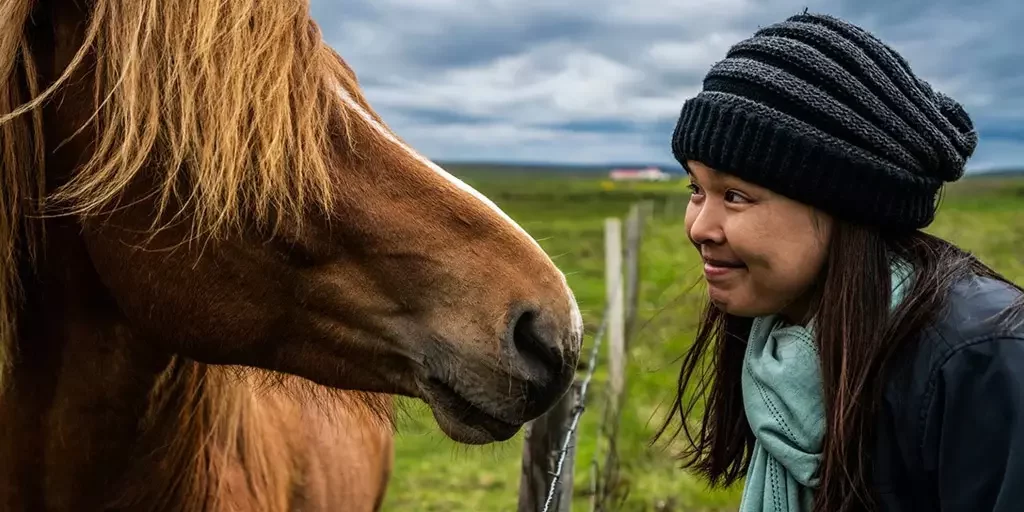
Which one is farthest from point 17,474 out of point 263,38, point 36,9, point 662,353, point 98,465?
point 662,353

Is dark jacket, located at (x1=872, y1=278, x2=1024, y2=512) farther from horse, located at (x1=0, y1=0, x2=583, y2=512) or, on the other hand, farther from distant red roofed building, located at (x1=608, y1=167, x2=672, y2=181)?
distant red roofed building, located at (x1=608, y1=167, x2=672, y2=181)

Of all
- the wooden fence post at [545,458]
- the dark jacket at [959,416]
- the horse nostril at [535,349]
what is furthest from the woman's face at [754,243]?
the wooden fence post at [545,458]

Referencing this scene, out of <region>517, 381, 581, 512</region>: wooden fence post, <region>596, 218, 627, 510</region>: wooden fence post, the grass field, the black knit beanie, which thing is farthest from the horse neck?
<region>596, 218, 627, 510</region>: wooden fence post

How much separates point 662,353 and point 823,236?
21.1 feet

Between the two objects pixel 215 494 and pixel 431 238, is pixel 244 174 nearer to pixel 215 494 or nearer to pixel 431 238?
pixel 431 238

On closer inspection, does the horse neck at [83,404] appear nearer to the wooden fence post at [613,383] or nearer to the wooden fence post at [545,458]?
the wooden fence post at [545,458]

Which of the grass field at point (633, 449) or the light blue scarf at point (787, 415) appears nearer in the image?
the light blue scarf at point (787, 415)

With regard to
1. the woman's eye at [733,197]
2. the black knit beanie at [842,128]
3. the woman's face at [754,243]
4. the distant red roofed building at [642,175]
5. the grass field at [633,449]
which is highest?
the distant red roofed building at [642,175]

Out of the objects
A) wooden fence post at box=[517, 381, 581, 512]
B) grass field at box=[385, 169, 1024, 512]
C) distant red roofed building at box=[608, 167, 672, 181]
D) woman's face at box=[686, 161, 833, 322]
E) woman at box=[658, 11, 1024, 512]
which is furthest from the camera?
distant red roofed building at box=[608, 167, 672, 181]

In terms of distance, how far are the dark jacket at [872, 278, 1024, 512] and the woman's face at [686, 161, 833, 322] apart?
0.27 m

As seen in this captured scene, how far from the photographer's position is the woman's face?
1666 mm

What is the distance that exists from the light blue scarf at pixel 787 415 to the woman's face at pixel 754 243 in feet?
0.34

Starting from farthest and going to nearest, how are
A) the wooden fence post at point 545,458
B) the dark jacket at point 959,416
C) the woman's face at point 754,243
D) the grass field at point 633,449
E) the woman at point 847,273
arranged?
the grass field at point 633,449
the wooden fence post at point 545,458
the woman's face at point 754,243
the woman at point 847,273
the dark jacket at point 959,416

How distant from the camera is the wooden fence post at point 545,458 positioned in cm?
240
